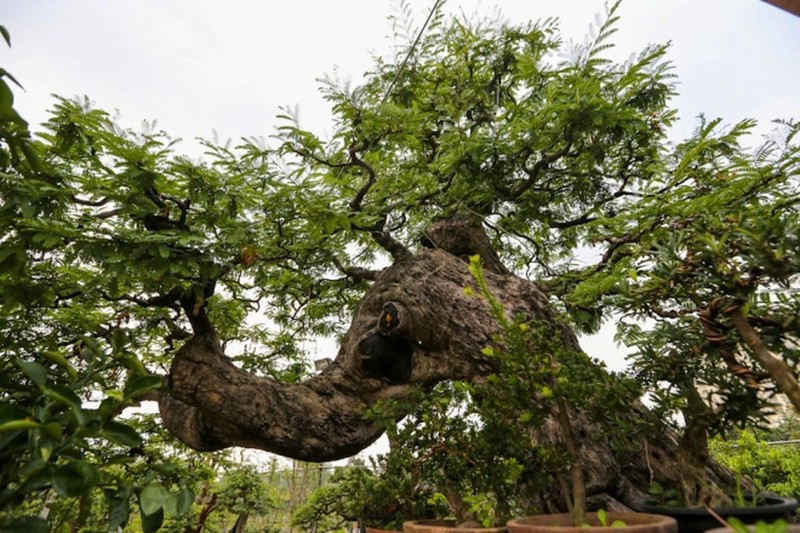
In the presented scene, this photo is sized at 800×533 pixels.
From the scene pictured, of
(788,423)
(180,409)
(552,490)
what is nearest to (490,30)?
(552,490)

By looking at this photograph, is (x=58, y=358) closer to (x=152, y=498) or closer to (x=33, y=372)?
(x=33, y=372)

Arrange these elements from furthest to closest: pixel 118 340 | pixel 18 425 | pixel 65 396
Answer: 1. pixel 118 340
2. pixel 65 396
3. pixel 18 425

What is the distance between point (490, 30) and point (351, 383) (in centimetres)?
304

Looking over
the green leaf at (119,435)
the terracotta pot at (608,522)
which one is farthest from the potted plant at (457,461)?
the green leaf at (119,435)

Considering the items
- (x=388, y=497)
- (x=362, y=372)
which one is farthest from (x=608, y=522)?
(x=362, y=372)

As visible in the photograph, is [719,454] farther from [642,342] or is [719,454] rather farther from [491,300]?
[491,300]

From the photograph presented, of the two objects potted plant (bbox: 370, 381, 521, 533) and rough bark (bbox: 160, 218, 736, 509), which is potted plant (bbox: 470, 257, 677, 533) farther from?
rough bark (bbox: 160, 218, 736, 509)

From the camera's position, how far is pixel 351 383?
2.83m

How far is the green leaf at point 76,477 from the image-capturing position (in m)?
0.72

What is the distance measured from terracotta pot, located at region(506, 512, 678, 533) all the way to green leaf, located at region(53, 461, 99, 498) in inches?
35.7

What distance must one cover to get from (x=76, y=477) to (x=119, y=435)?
113mm

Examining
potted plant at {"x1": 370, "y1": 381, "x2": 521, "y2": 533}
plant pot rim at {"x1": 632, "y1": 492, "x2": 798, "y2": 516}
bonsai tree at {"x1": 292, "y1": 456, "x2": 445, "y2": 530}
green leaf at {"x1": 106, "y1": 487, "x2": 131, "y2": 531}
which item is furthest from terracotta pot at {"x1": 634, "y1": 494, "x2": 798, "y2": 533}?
green leaf at {"x1": 106, "y1": 487, "x2": 131, "y2": 531}

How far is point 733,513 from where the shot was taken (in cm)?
101

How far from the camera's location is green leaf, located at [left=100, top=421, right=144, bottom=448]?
832 millimetres
